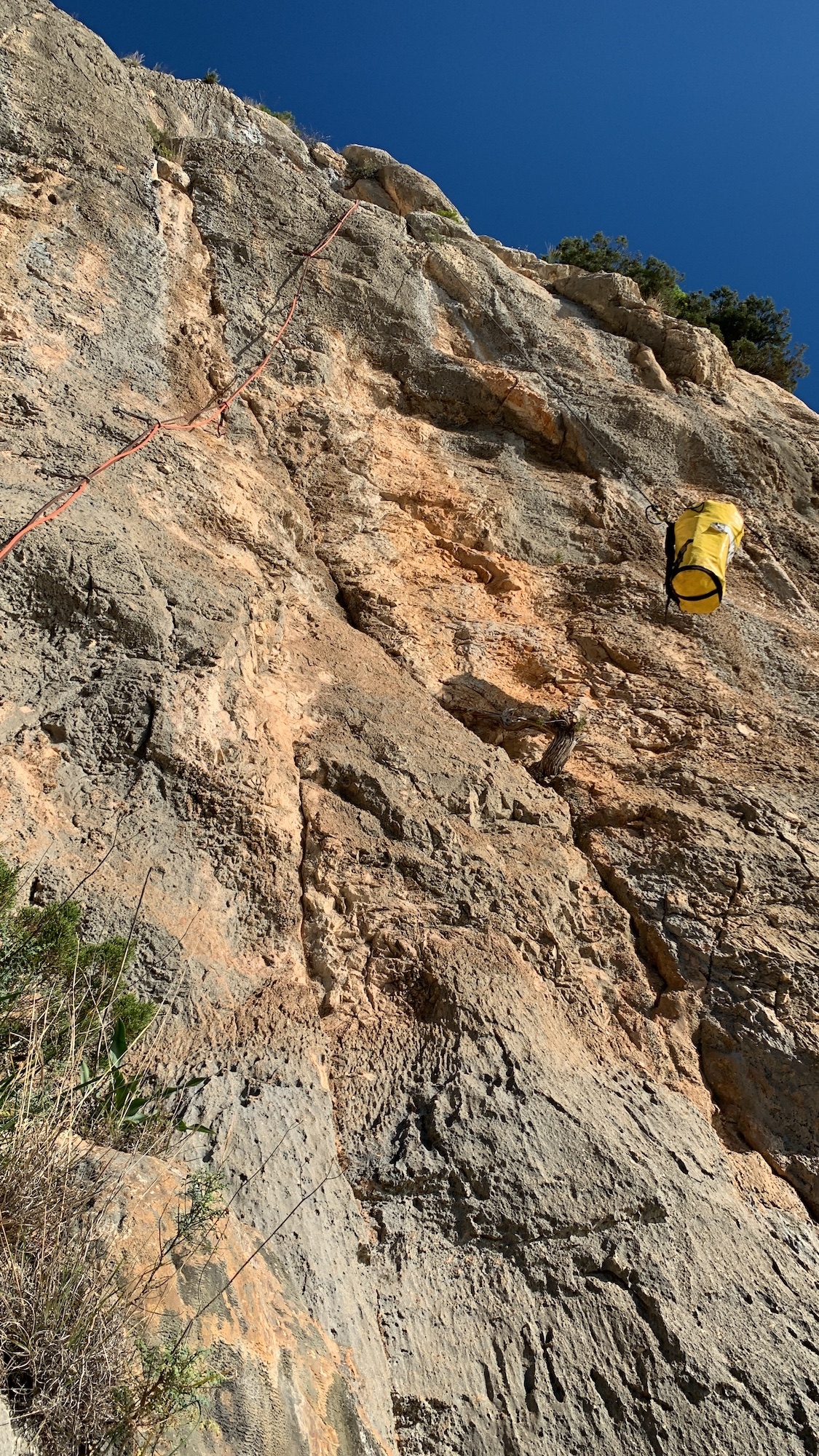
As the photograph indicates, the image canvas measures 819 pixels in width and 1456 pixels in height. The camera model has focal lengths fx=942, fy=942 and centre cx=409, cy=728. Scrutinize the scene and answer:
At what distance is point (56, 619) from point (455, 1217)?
3.67 meters

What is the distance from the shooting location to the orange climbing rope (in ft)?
17.4

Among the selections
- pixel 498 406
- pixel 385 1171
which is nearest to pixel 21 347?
pixel 498 406

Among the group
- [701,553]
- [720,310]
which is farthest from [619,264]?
[701,553]

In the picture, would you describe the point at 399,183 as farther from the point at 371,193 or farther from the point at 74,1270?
the point at 74,1270

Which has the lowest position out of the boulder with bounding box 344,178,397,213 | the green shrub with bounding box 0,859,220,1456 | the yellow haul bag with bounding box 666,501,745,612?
the green shrub with bounding box 0,859,220,1456

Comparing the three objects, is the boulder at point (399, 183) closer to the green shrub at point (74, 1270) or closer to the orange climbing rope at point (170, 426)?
the orange climbing rope at point (170, 426)

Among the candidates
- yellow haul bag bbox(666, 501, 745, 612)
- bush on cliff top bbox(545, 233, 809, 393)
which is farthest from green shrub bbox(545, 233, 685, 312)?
yellow haul bag bbox(666, 501, 745, 612)

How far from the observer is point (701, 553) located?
6.96m

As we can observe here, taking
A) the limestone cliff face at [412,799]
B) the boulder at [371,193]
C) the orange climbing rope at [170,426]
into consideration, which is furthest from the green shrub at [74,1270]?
the boulder at [371,193]

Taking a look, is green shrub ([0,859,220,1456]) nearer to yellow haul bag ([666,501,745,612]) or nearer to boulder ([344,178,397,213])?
yellow haul bag ([666,501,745,612])

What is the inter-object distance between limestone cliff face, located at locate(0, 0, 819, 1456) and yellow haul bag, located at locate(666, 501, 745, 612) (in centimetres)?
98

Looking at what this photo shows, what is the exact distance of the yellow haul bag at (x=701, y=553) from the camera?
22.5ft

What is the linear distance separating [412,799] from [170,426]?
330 centimetres

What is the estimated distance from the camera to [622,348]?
36.4ft
